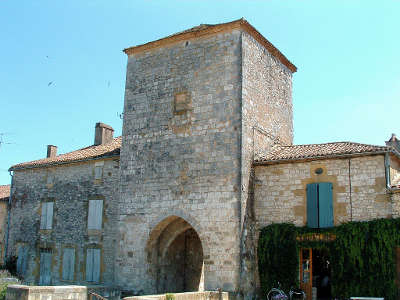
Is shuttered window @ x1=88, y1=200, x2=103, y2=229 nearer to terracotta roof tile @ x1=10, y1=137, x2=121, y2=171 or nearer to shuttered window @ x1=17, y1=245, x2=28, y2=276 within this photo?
terracotta roof tile @ x1=10, y1=137, x2=121, y2=171

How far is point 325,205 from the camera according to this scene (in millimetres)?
13586

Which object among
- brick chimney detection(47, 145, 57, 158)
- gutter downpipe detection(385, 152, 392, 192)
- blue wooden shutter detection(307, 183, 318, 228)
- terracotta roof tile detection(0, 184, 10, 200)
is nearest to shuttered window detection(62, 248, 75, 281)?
terracotta roof tile detection(0, 184, 10, 200)

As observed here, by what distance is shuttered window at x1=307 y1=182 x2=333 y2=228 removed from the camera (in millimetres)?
13523

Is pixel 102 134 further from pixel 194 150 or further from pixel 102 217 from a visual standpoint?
pixel 194 150

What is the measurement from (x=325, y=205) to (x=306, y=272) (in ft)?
6.87

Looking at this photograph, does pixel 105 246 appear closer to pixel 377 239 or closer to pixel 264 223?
pixel 264 223

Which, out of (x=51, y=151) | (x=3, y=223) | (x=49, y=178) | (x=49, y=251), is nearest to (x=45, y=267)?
Result: (x=49, y=251)

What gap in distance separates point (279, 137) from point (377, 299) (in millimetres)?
7025

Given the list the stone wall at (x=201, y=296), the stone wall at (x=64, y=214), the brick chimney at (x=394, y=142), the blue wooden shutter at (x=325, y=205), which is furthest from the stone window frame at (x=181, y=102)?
the brick chimney at (x=394, y=142)

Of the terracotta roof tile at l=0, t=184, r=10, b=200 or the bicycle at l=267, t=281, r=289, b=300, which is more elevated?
the terracotta roof tile at l=0, t=184, r=10, b=200

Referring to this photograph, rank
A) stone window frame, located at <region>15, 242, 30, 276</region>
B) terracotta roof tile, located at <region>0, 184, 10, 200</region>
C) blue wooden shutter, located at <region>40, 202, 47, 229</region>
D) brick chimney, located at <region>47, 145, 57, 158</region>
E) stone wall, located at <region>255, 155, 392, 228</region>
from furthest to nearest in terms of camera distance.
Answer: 1. brick chimney, located at <region>47, 145, 57, 158</region>
2. terracotta roof tile, located at <region>0, 184, 10, 200</region>
3. stone window frame, located at <region>15, 242, 30, 276</region>
4. blue wooden shutter, located at <region>40, 202, 47, 229</region>
5. stone wall, located at <region>255, 155, 392, 228</region>

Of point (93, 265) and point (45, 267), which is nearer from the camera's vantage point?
point (93, 265)

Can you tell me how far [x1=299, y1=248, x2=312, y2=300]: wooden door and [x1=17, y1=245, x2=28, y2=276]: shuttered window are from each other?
41.1ft

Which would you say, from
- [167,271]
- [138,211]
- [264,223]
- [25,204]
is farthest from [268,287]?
[25,204]
